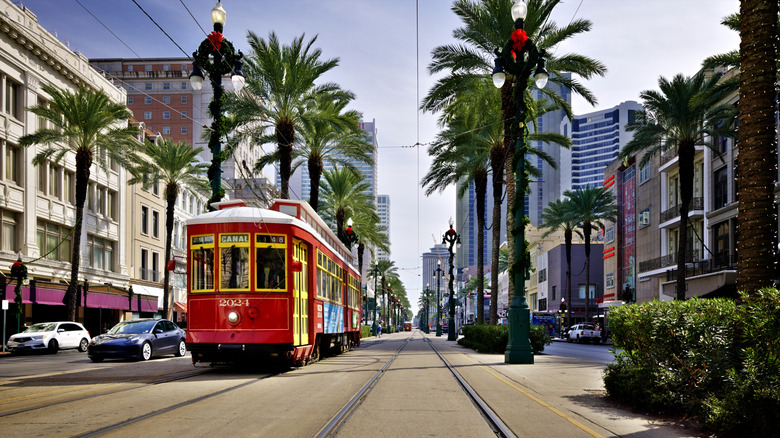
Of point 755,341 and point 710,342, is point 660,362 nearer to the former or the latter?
point 710,342

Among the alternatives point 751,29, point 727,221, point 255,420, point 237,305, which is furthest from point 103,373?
point 727,221

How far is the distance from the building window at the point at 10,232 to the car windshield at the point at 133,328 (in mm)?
17389

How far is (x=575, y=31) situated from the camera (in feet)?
84.3

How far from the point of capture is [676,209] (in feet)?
167

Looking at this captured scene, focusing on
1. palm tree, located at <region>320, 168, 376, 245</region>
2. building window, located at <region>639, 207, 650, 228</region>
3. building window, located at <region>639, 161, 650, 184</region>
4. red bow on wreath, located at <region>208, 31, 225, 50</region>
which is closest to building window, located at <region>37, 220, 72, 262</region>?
palm tree, located at <region>320, 168, 376, 245</region>

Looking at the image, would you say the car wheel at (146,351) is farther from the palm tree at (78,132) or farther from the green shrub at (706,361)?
the green shrub at (706,361)

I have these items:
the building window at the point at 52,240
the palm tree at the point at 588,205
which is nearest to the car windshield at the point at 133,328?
the building window at the point at 52,240

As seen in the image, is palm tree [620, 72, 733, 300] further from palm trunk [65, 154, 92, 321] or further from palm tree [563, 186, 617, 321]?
palm trunk [65, 154, 92, 321]

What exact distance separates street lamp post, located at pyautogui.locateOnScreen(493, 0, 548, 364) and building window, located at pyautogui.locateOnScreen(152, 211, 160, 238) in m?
44.9

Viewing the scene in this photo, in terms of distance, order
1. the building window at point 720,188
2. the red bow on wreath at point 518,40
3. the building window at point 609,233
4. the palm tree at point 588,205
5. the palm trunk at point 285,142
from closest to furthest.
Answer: the red bow on wreath at point 518,40
the palm trunk at point 285,142
the building window at point 720,188
the palm tree at point 588,205
the building window at point 609,233

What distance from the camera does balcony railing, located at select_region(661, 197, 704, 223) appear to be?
4638cm

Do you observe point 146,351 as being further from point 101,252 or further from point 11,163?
point 101,252

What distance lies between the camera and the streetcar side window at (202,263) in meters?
15.7

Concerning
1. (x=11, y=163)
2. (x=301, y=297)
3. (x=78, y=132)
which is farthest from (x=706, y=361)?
(x=11, y=163)
